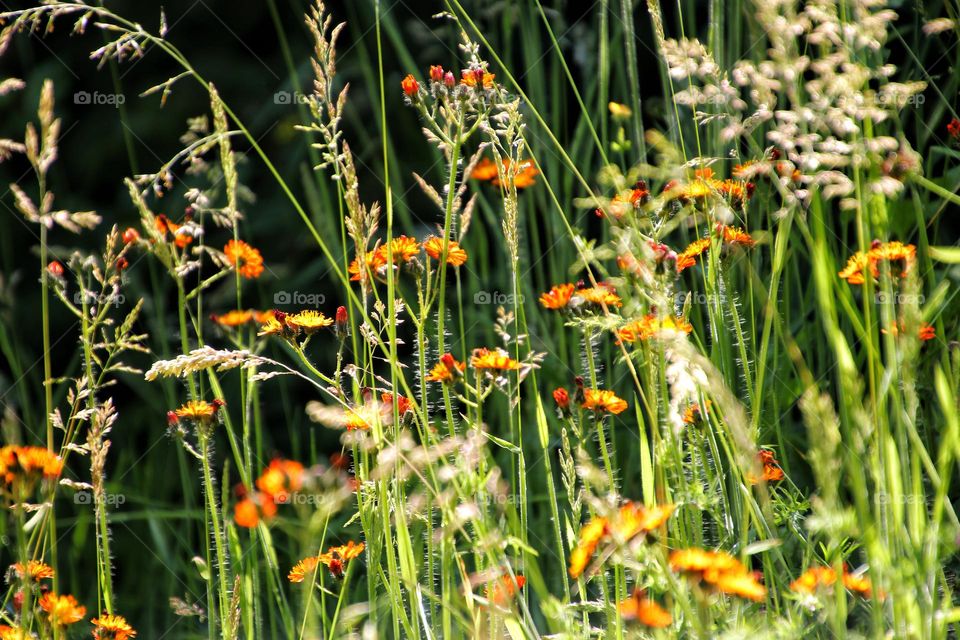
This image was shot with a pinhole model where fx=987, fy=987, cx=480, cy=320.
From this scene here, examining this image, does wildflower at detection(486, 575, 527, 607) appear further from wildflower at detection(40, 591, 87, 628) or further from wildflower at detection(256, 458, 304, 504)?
wildflower at detection(40, 591, 87, 628)

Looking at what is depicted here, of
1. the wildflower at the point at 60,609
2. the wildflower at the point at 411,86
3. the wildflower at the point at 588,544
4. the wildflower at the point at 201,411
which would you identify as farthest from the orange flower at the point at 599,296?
the wildflower at the point at 60,609

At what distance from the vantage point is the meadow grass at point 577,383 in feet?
3.11

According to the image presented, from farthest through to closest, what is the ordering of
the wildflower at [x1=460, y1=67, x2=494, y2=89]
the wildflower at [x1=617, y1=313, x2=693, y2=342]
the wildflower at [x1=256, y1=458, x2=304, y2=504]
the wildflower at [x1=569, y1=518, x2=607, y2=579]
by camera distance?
the wildflower at [x1=460, y1=67, x2=494, y2=89] < the wildflower at [x1=617, y1=313, x2=693, y2=342] < the wildflower at [x1=569, y1=518, x2=607, y2=579] < the wildflower at [x1=256, y1=458, x2=304, y2=504]

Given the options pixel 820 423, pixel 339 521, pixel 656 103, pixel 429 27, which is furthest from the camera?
pixel 429 27

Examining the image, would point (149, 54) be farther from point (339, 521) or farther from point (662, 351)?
point (662, 351)

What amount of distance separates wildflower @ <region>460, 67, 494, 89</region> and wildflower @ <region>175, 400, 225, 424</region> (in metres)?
0.60

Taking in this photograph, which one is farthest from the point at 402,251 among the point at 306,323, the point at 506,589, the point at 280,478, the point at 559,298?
the point at 280,478

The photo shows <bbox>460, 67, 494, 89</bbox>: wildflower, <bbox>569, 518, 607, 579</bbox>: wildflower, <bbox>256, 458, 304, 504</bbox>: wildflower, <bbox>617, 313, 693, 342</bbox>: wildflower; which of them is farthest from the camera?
<bbox>460, 67, 494, 89</bbox>: wildflower

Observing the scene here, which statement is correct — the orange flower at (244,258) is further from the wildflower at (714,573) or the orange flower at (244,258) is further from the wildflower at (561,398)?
the wildflower at (714,573)

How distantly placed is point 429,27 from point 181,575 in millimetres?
1694

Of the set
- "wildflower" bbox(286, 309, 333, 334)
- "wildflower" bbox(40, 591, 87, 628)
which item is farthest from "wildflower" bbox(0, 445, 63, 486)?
"wildflower" bbox(286, 309, 333, 334)

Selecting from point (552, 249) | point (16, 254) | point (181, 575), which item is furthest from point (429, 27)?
point (181, 575)

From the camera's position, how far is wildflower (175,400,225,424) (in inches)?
57.9

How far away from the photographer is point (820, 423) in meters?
0.74
